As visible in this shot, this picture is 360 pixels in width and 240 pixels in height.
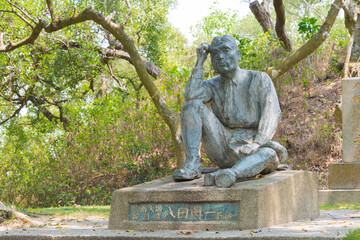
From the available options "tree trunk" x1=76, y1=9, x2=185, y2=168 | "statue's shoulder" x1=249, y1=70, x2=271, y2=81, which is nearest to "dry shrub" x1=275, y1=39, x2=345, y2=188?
"tree trunk" x1=76, y1=9, x2=185, y2=168

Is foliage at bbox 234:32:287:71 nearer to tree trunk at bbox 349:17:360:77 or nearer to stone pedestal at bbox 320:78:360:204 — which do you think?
tree trunk at bbox 349:17:360:77

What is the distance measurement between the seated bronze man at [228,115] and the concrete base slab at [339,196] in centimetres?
399

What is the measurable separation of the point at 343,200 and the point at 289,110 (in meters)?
6.02

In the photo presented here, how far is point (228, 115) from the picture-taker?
18.7 feet

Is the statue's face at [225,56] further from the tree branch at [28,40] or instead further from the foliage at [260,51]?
the foliage at [260,51]

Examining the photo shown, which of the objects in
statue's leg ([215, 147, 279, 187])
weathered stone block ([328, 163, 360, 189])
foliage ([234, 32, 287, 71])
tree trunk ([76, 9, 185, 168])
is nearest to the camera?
statue's leg ([215, 147, 279, 187])

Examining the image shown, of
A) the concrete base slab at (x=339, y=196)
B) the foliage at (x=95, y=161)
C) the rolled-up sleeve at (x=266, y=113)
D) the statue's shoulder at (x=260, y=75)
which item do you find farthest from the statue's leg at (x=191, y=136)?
the foliage at (x=95, y=161)

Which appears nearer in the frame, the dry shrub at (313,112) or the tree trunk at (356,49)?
the dry shrub at (313,112)

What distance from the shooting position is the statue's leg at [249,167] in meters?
4.73

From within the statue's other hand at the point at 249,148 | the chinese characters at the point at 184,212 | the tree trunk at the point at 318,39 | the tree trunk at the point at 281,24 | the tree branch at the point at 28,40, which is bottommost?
the chinese characters at the point at 184,212

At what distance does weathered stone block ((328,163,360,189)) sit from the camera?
367 inches

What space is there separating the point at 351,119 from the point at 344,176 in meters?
1.16

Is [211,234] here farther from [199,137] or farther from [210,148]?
[210,148]

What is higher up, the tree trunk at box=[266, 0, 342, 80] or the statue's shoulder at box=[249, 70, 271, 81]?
the tree trunk at box=[266, 0, 342, 80]
